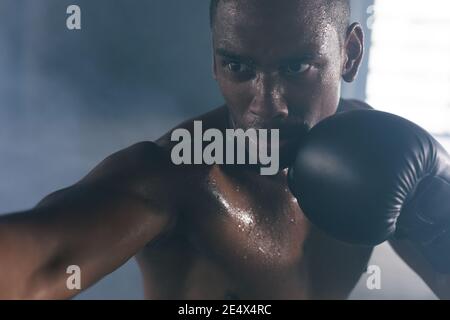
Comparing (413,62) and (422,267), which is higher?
(413,62)

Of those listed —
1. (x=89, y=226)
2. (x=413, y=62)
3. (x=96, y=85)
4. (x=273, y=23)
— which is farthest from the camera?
(x=413, y=62)

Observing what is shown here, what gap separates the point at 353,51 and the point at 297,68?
7.3 inches

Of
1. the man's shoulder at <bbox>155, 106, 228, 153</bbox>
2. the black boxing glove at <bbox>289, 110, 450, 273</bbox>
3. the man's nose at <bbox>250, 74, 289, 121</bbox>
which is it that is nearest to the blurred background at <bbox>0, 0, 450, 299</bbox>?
the man's shoulder at <bbox>155, 106, 228, 153</bbox>

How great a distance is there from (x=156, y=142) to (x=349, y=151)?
1.47ft

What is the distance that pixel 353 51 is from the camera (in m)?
1.28

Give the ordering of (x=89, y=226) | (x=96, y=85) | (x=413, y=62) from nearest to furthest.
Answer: (x=89, y=226), (x=96, y=85), (x=413, y=62)

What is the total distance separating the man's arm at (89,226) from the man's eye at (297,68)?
1.13 feet

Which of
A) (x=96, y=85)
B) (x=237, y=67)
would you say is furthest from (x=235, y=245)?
(x=96, y=85)

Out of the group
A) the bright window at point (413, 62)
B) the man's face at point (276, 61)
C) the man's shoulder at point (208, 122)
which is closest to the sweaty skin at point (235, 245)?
the man's shoulder at point (208, 122)

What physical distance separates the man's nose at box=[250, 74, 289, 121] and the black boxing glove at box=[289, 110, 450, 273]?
11 centimetres

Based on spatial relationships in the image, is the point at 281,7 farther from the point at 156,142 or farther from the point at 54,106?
the point at 54,106

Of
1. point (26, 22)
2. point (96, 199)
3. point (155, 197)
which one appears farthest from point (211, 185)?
point (26, 22)

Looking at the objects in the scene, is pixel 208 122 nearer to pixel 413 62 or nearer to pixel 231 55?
pixel 231 55

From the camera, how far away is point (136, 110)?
4.19 ft
